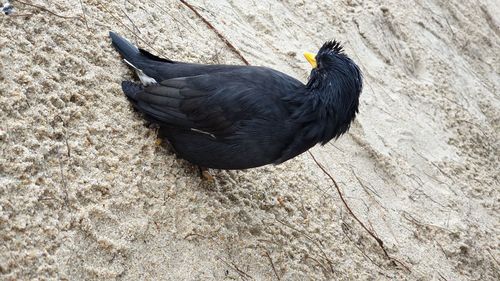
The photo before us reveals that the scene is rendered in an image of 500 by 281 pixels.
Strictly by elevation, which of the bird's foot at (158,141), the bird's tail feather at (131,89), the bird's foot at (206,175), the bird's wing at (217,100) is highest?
the bird's wing at (217,100)

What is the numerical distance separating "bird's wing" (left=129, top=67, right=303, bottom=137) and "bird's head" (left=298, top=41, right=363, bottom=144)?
0.16 m

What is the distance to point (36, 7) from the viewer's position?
3.34 m

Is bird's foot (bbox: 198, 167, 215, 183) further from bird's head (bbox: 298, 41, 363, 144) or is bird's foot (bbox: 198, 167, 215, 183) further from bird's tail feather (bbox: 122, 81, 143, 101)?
bird's head (bbox: 298, 41, 363, 144)

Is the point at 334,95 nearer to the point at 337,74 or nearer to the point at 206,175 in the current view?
the point at 337,74

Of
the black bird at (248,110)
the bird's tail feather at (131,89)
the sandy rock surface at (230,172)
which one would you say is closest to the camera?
the sandy rock surface at (230,172)

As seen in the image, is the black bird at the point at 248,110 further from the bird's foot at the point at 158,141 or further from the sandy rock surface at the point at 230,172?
the sandy rock surface at the point at 230,172

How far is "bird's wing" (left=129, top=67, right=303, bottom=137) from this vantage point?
3.33m

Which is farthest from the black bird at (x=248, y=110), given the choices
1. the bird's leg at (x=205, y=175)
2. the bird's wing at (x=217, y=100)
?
the bird's leg at (x=205, y=175)

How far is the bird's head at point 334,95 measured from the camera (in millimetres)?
3363

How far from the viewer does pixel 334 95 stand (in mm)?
3377

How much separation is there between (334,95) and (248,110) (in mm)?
513

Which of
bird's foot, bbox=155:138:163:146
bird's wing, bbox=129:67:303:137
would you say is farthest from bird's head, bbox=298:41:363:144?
bird's foot, bbox=155:138:163:146

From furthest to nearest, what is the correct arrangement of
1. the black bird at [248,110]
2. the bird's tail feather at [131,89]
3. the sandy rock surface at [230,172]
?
the bird's tail feather at [131,89]
the black bird at [248,110]
the sandy rock surface at [230,172]

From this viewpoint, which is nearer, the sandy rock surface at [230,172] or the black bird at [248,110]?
the sandy rock surface at [230,172]
